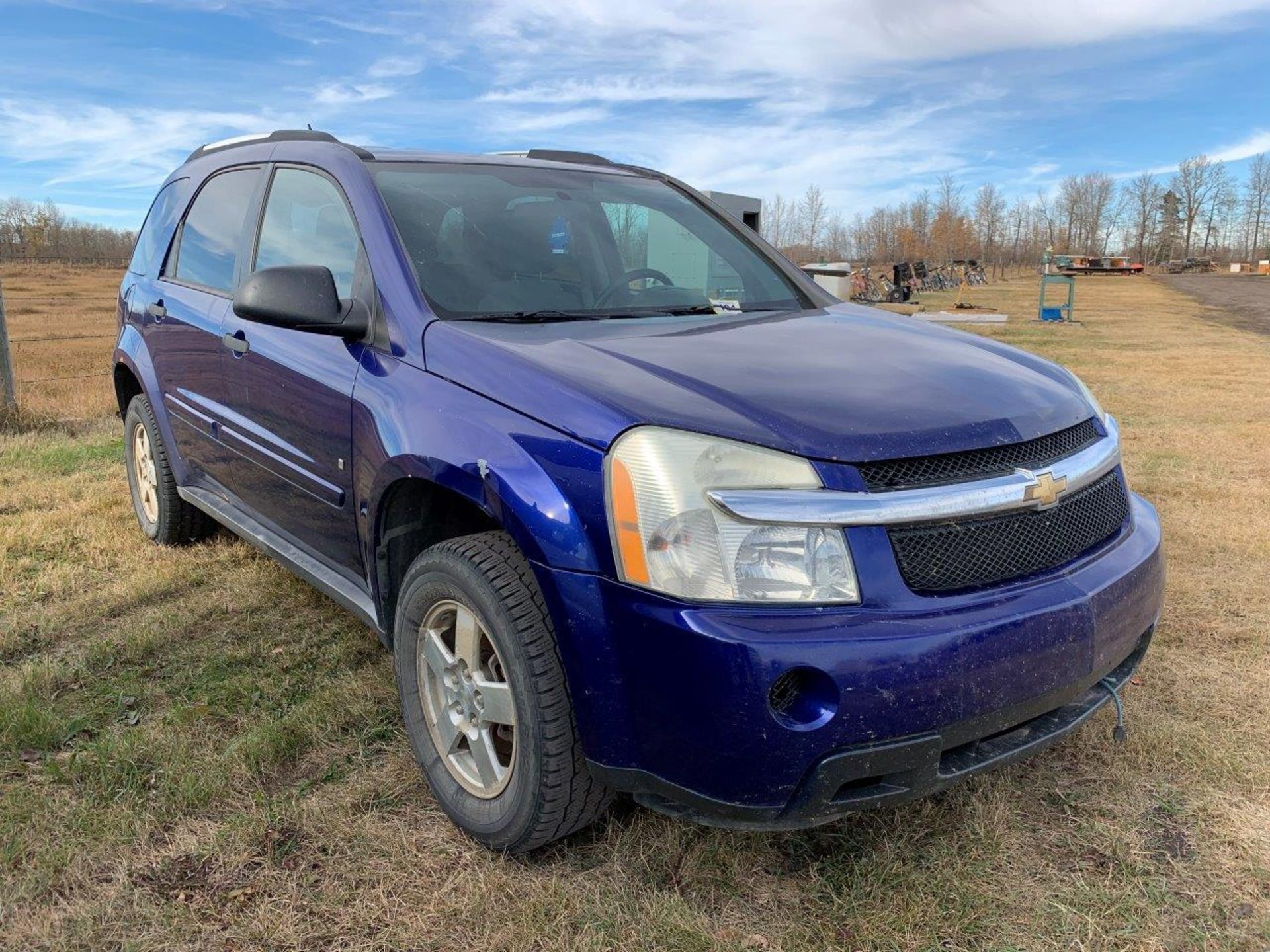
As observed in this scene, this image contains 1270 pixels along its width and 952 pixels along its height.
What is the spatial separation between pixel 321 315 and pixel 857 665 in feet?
5.52

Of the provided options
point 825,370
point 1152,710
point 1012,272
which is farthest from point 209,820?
point 1012,272

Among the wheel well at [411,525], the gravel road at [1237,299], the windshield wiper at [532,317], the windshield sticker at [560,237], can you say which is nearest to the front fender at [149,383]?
the wheel well at [411,525]

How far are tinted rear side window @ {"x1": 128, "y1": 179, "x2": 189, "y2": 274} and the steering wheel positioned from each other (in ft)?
7.71

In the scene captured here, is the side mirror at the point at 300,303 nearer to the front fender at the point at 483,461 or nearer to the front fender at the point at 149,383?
the front fender at the point at 483,461

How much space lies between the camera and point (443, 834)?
2.43 m

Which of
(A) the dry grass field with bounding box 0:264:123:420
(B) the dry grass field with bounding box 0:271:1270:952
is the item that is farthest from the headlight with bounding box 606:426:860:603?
(A) the dry grass field with bounding box 0:264:123:420

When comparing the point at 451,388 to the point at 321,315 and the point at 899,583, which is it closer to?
the point at 321,315

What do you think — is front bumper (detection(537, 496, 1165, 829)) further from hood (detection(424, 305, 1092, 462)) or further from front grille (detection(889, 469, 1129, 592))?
hood (detection(424, 305, 1092, 462))

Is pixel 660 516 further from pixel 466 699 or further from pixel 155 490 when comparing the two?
pixel 155 490

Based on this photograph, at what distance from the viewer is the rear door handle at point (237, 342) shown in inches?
129

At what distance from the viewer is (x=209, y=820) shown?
2.47 m

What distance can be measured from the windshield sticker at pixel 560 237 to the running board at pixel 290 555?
1245 mm

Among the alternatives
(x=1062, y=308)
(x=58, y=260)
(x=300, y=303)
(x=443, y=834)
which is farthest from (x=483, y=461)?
(x=58, y=260)

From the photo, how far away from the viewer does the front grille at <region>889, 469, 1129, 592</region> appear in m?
1.91
